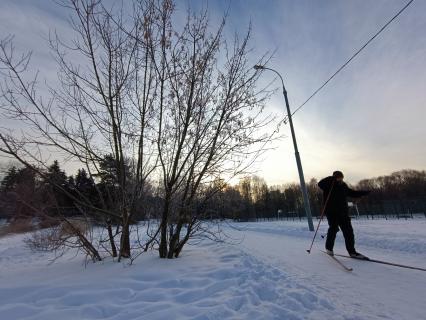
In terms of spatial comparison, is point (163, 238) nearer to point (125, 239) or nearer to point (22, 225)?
point (125, 239)

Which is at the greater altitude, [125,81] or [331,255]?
[125,81]

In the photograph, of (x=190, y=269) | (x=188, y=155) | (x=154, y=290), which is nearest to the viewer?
(x=154, y=290)

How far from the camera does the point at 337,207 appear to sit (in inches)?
248

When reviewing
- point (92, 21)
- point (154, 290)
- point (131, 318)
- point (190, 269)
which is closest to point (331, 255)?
point (190, 269)

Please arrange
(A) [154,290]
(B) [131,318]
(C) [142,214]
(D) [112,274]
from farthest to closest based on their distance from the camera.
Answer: (C) [142,214], (D) [112,274], (A) [154,290], (B) [131,318]

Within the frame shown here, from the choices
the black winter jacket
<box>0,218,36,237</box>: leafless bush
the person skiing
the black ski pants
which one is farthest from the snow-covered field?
<box>0,218,36,237</box>: leafless bush

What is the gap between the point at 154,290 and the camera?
3.59 m

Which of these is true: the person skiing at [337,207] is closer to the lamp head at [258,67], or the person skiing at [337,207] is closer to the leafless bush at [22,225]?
the lamp head at [258,67]

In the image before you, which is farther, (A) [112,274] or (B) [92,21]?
(B) [92,21]

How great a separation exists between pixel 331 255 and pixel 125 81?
5.59 metres

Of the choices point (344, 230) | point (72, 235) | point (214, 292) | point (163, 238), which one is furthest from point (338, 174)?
point (72, 235)

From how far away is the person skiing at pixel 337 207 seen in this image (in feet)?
19.7

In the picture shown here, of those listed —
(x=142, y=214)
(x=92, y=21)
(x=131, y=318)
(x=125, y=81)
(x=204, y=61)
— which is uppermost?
(x=92, y=21)

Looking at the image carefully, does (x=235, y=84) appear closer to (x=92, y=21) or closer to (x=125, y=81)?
(x=125, y=81)
